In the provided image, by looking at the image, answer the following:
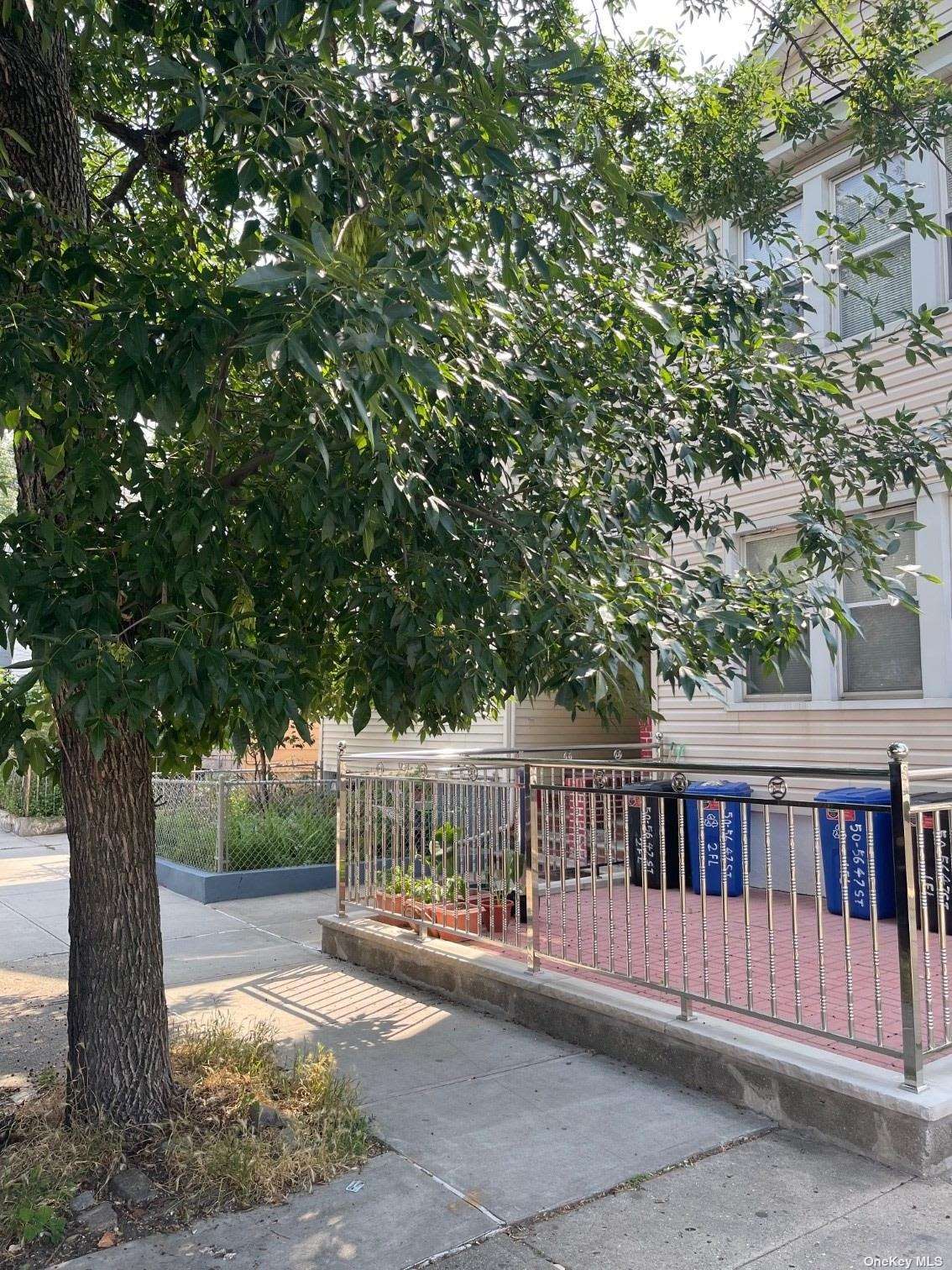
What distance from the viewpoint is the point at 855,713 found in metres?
9.11

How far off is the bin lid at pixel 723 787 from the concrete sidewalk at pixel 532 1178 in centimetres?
383

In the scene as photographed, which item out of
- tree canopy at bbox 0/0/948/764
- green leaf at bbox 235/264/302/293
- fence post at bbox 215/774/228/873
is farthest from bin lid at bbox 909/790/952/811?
fence post at bbox 215/774/228/873

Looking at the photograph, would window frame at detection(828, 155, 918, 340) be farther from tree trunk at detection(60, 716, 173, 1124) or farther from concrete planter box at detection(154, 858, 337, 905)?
concrete planter box at detection(154, 858, 337, 905)

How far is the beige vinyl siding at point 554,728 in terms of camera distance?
44.3 feet

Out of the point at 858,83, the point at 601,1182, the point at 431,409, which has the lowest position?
the point at 601,1182

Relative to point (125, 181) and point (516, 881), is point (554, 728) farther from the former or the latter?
point (125, 181)

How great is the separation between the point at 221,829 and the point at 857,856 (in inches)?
258

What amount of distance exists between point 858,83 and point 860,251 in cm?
349

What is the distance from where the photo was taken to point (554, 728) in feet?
45.5

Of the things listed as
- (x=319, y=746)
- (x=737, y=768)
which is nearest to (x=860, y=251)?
(x=737, y=768)

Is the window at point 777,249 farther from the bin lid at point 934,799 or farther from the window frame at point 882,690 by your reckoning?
the bin lid at point 934,799

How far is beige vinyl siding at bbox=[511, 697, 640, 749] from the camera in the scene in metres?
13.5

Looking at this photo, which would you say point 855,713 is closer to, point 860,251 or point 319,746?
point 860,251

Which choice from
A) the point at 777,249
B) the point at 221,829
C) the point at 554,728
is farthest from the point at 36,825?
the point at 777,249
